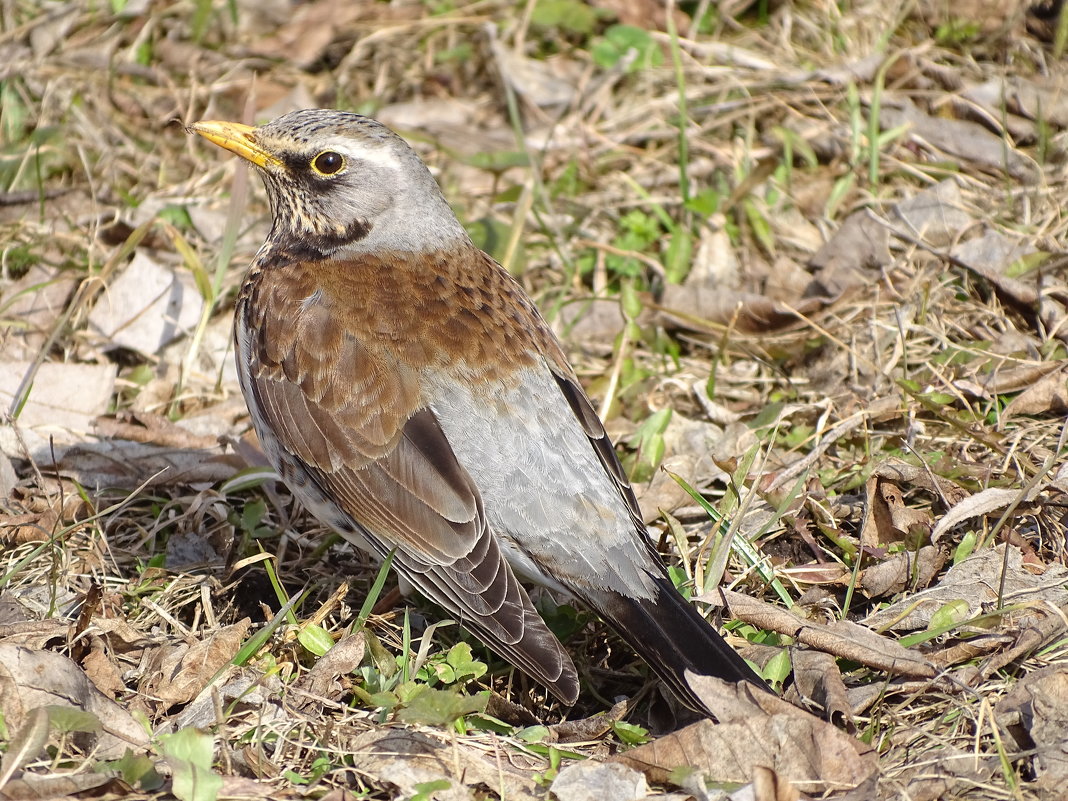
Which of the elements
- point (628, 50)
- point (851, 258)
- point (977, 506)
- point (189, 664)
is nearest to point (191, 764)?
point (189, 664)

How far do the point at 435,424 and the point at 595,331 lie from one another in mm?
2499

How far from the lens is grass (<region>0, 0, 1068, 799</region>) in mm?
4543

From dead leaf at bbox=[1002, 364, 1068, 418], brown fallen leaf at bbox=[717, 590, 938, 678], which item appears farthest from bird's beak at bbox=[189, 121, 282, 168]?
dead leaf at bbox=[1002, 364, 1068, 418]

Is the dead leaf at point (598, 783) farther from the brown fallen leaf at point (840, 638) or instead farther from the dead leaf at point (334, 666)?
the dead leaf at point (334, 666)

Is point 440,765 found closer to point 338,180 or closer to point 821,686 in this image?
point 821,686

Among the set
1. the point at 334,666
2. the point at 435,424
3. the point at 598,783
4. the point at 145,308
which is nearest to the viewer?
the point at 598,783

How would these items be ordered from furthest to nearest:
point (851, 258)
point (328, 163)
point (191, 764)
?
point (851, 258), point (328, 163), point (191, 764)

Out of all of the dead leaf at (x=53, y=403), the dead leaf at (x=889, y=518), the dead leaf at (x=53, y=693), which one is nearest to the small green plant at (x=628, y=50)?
the dead leaf at (x=53, y=403)

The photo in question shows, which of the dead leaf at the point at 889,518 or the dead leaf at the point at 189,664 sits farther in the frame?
the dead leaf at the point at 889,518

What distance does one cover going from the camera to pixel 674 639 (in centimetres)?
437

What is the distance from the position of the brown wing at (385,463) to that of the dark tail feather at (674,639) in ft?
0.85

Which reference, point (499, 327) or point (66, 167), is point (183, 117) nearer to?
point (66, 167)

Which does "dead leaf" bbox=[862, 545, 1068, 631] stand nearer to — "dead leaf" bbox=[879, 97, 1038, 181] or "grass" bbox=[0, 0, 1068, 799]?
"grass" bbox=[0, 0, 1068, 799]

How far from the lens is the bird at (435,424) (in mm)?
4590
